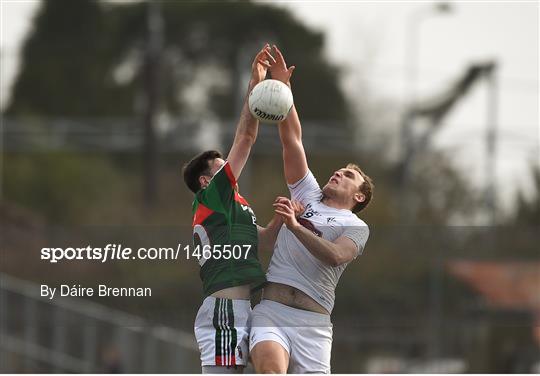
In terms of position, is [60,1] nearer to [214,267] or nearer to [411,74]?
[411,74]

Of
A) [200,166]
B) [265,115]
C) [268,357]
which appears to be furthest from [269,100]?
[268,357]

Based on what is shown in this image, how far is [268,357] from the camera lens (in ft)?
28.5

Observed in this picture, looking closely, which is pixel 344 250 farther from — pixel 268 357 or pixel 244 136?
pixel 244 136

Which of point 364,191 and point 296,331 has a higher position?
point 364,191

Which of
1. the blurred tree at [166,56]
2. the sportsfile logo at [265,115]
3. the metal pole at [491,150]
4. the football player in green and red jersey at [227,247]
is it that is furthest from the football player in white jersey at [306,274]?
the blurred tree at [166,56]

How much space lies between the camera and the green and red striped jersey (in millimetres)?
8898

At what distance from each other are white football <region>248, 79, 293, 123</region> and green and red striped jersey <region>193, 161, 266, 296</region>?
50 centimetres

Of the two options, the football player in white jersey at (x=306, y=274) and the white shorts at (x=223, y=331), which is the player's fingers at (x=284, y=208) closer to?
the football player in white jersey at (x=306, y=274)

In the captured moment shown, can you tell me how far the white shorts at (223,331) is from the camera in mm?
8766

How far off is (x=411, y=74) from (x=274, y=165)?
14.8 feet

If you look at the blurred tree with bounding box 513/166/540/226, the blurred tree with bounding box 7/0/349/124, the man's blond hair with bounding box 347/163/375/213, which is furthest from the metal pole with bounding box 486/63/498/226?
the man's blond hair with bounding box 347/163/375/213

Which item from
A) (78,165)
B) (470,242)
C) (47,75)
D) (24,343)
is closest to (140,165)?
(78,165)

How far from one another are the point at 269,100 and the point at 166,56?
115 feet

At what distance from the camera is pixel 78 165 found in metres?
37.8
